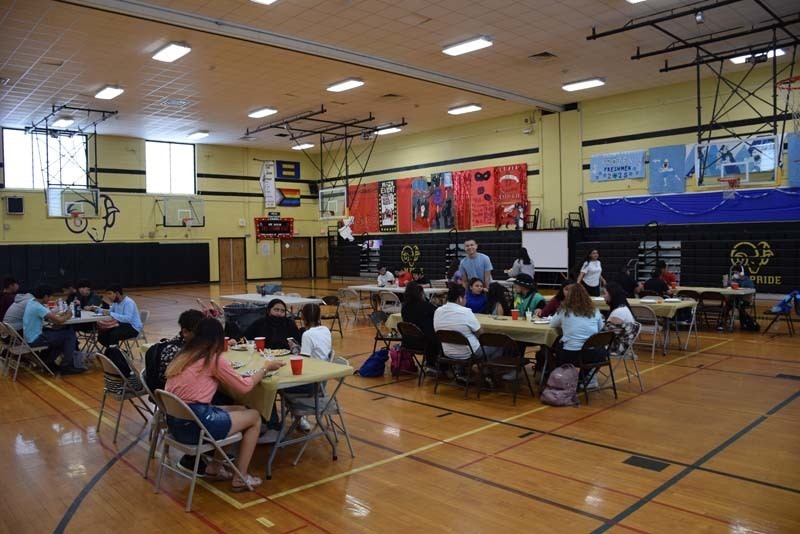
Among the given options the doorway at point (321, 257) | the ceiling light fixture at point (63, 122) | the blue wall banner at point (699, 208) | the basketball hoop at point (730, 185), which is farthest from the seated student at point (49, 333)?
the doorway at point (321, 257)

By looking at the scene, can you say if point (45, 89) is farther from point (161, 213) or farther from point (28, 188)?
point (161, 213)

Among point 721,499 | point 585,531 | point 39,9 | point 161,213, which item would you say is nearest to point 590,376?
point 721,499

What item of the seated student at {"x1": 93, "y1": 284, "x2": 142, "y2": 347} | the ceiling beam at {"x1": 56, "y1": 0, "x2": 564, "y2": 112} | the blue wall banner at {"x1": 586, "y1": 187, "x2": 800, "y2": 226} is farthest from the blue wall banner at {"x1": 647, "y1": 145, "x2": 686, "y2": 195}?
the seated student at {"x1": 93, "y1": 284, "x2": 142, "y2": 347}

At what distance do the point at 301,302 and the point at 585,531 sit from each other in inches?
282

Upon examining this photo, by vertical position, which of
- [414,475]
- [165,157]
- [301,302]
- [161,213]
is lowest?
[414,475]

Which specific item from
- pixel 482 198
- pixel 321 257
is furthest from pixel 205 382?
pixel 321 257

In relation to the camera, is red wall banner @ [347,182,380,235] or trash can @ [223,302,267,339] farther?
red wall banner @ [347,182,380,235]

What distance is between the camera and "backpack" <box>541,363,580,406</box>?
592 centimetres

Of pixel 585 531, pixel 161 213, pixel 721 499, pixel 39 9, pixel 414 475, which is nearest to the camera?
pixel 585 531

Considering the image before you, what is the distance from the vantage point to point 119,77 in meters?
13.8

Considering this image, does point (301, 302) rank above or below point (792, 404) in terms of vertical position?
above

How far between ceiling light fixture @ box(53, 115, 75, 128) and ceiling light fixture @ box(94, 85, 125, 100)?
2935mm

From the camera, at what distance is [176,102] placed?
1644 cm

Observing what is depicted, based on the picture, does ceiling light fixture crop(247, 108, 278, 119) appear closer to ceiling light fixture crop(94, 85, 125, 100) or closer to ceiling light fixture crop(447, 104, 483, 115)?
ceiling light fixture crop(94, 85, 125, 100)
